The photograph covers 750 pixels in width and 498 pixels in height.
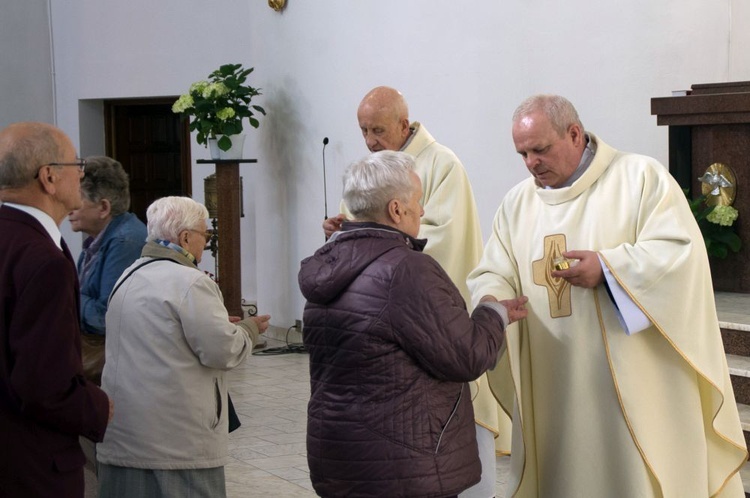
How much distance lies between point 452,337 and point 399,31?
18.9 ft

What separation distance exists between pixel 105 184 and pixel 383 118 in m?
1.14

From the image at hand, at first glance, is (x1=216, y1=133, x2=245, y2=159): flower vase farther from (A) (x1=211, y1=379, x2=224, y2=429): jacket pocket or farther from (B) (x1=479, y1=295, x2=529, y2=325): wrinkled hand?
(B) (x1=479, y1=295, x2=529, y2=325): wrinkled hand

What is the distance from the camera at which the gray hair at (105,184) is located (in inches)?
154

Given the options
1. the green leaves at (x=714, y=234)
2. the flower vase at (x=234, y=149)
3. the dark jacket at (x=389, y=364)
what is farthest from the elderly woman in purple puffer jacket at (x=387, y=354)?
the flower vase at (x=234, y=149)

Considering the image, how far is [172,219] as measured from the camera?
129 inches

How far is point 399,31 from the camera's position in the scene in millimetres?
8016

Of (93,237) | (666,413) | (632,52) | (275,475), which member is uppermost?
(632,52)

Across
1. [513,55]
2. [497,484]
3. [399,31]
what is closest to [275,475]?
[497,484]

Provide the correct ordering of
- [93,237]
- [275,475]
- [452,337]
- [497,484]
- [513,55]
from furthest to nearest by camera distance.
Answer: [513,55]
[275,475]
[497,484]
[93,237]
[452,337]

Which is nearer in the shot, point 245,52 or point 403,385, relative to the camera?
point 403,385

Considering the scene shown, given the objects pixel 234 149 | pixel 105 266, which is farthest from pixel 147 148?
pixel 105 266

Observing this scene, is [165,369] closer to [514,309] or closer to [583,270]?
[514,309]

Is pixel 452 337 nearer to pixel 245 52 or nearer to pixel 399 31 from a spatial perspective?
pixel 399 31

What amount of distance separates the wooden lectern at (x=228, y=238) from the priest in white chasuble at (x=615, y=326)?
5862 millimetres
